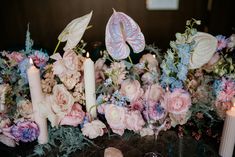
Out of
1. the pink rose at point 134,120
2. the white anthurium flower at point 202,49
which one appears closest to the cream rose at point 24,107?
the pink rose at point 134,120

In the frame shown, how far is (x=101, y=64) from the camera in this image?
1034 mm

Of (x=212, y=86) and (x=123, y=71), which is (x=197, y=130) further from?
(x=123, y=71)

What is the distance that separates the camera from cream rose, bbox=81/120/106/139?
37.3 inches

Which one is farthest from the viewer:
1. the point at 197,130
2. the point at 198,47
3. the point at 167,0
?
the point at 167,0

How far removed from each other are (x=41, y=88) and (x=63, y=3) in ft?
6.81

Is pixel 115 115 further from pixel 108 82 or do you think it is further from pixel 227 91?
pixel 227 91

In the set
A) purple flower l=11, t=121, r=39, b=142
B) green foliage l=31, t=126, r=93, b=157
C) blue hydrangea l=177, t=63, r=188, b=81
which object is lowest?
green foliage l=31, t=126, r=93, b=157

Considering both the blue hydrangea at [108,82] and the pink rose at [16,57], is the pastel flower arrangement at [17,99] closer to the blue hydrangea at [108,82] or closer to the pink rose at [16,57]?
the pink rose at [16,57]

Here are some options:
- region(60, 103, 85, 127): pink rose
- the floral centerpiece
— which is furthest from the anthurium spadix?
region(60, 103, 85, 127): pink rose

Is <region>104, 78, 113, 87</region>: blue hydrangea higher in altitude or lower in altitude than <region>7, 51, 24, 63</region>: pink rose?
lower

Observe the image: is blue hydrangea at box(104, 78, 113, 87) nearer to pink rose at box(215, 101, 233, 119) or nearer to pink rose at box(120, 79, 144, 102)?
pink rose at box(120, 79, 144, 102)

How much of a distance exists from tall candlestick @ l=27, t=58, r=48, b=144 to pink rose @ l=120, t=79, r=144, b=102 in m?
0.27

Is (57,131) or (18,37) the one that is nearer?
(57,131)

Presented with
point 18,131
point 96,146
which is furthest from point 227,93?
point 18,131
